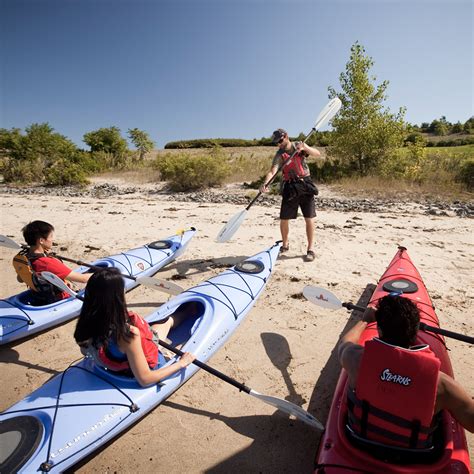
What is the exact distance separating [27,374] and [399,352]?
111 inches

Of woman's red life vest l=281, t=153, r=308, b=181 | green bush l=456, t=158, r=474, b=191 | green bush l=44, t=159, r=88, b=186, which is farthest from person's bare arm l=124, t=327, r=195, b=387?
green bush l=44, t=159, r=88, b=186

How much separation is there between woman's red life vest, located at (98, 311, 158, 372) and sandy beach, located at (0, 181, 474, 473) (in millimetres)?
477

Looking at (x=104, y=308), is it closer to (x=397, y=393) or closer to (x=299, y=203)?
(x=397, y=393)

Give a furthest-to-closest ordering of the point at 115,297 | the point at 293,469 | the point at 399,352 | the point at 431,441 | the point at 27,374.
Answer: the point at 27,374, the point at 293,469, the point at 115,297, the point at 431,441, the point at 399,352

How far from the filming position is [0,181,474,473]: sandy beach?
2002mm

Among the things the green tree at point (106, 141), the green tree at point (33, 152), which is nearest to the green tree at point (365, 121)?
the green tree at point (33, 152)

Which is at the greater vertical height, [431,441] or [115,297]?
[115,297]

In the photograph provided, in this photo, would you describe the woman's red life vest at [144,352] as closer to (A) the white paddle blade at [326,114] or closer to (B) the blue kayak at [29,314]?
(B) the blue kayak at [29,314]

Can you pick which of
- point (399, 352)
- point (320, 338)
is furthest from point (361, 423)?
point (320, 338)

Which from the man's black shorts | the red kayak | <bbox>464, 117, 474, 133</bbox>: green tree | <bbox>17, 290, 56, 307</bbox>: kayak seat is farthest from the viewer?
<bbox>464, 117, 474, 133</bbox>: green tree

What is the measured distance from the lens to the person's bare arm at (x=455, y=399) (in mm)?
A: 1320

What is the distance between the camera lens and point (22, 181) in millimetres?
14539

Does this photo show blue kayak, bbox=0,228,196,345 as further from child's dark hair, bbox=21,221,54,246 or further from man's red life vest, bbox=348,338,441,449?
man's red life vest, bbox=348,338,441,449

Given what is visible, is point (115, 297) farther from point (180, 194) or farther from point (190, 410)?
point (180, 194)
